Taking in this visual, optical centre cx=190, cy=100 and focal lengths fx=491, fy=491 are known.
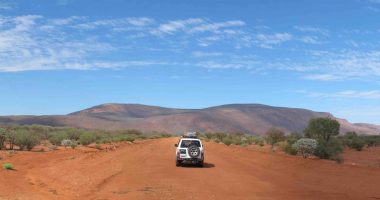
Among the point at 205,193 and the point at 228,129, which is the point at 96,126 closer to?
the point at 228,129

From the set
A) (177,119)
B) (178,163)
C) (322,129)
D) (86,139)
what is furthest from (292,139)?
(177,119)

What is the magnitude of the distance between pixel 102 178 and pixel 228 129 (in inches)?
5064

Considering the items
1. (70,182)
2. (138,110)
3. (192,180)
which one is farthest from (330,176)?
(138,110)

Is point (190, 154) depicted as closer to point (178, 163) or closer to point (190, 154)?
point (190, 154)

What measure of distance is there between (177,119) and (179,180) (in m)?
136

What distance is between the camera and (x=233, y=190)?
59.6 ft

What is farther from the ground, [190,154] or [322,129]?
[322,129]

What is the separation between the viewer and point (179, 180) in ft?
68.0

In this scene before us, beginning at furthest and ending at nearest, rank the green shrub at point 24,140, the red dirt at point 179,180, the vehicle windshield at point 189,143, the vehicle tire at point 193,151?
the green shrub at point 24,140 < the vehicle windshield at point 189,143 < the vehicle tire at point 193,151 < the red dirt at point 179,180

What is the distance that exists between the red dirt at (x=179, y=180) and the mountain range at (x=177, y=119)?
109 meters

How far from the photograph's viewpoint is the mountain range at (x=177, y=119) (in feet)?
467

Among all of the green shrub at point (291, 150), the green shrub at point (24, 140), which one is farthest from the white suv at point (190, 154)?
the green shrub at point (24, 140)

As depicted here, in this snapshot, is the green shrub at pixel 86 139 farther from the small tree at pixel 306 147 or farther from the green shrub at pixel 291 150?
the small tree at pixel 306 147

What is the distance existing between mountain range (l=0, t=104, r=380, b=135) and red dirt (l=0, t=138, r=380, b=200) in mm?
109260
